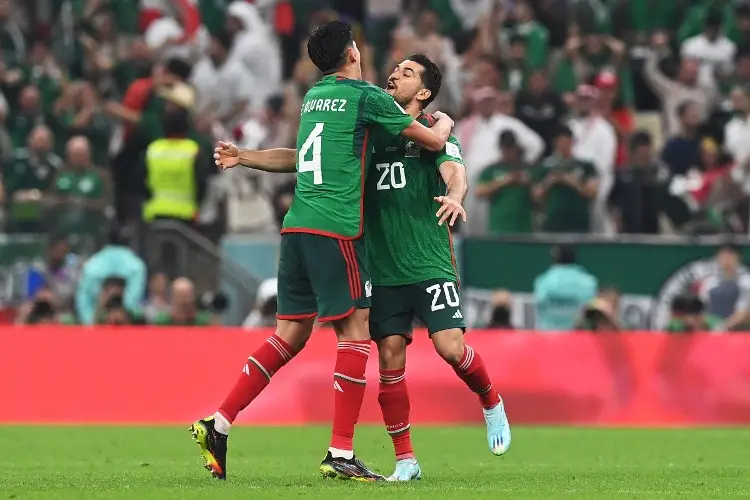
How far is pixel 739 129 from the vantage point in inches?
808

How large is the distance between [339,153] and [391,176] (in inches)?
20.0

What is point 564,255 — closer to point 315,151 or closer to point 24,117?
point 24,117

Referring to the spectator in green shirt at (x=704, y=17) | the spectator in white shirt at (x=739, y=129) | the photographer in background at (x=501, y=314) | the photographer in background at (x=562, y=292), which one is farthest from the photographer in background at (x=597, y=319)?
the spectator in green shirt at (x=704, y=17)

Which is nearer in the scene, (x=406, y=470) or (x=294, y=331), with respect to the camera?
(x=294, y=331)

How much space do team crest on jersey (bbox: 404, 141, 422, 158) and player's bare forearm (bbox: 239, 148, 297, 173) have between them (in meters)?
0.64

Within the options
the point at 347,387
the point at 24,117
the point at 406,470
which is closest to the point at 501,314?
the point at 24,117

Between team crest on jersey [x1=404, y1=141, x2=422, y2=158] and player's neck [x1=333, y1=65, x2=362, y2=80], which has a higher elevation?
player's neck [x1=333, y1=65, x2=362, y2=80]

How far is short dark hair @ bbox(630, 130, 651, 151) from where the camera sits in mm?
19375

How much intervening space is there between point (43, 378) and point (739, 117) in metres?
8.95

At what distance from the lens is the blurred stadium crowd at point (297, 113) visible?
60.7 ft

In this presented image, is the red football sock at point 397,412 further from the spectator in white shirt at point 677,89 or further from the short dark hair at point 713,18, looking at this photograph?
the short dark hair at point 713,18

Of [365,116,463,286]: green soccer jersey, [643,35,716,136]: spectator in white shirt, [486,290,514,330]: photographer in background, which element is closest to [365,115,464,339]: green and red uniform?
[365,116,463,286]: green soccer jersey

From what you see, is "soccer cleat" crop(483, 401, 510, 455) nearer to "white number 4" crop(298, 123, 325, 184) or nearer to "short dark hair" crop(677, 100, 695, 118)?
"white number 4" crop(298, 123, 325, 184)

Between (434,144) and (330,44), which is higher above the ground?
(330,44)
